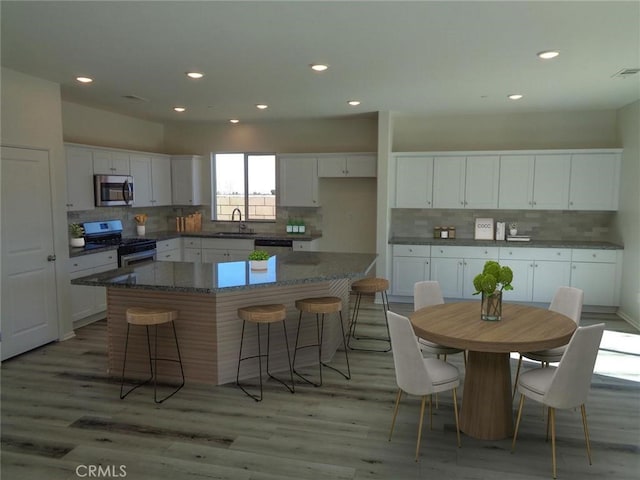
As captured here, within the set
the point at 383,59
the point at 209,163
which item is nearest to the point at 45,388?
the point at 383,59

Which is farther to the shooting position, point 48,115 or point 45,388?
point 48,115

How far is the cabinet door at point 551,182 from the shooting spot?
632cm

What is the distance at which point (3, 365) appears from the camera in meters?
4.30

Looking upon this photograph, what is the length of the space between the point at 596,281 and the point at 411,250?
96.8 inches

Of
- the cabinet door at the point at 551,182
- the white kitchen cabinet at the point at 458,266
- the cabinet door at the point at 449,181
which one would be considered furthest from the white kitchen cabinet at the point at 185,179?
the cabinet door at the point at 551,182

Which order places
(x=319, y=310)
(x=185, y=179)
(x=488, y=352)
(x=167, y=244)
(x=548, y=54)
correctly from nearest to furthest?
(x=488, y=352) < (x=548, y=54) < (x=319, y=310) < (x=167, y=244) < (x=185, y=179)

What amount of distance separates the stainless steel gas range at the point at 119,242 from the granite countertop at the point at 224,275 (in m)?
1.77

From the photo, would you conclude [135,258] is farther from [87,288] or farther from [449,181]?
[449,181]

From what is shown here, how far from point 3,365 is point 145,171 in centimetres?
353

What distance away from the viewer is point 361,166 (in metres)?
6.94

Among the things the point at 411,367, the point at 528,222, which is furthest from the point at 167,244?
the point at 528,222

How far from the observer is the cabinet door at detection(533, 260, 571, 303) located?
6219 millimetres

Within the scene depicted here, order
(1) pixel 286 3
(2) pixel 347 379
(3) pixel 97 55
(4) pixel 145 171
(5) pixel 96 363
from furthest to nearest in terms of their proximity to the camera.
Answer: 1. (4) pixel 145 171
2. (5) pixel 96 363
3. (2) pixel 347 379
4. (3) pixel 97 55
5. (1) pixel 286 3

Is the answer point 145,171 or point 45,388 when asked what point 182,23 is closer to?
point 45,388
